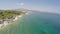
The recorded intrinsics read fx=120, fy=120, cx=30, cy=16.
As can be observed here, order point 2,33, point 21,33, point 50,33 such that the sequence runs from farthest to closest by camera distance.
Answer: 1. point 50,33
2. point 21,33
3. point 2,33

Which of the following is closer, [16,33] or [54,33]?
[16,33]

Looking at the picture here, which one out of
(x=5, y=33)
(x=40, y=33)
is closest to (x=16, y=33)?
(x=5, y=33)

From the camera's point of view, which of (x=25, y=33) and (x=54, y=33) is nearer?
(x=25, y=33)

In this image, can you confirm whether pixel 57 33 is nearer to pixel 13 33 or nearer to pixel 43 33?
pixel 43 33

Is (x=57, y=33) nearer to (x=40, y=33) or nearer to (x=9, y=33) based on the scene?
(x=40, y=33)

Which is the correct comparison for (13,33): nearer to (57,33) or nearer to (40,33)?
(40,33)

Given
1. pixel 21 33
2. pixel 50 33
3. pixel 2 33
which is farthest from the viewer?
pixel 50 33

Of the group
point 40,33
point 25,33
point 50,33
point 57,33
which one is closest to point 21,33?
point 25,33

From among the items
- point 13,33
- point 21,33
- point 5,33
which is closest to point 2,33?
point 5,33
